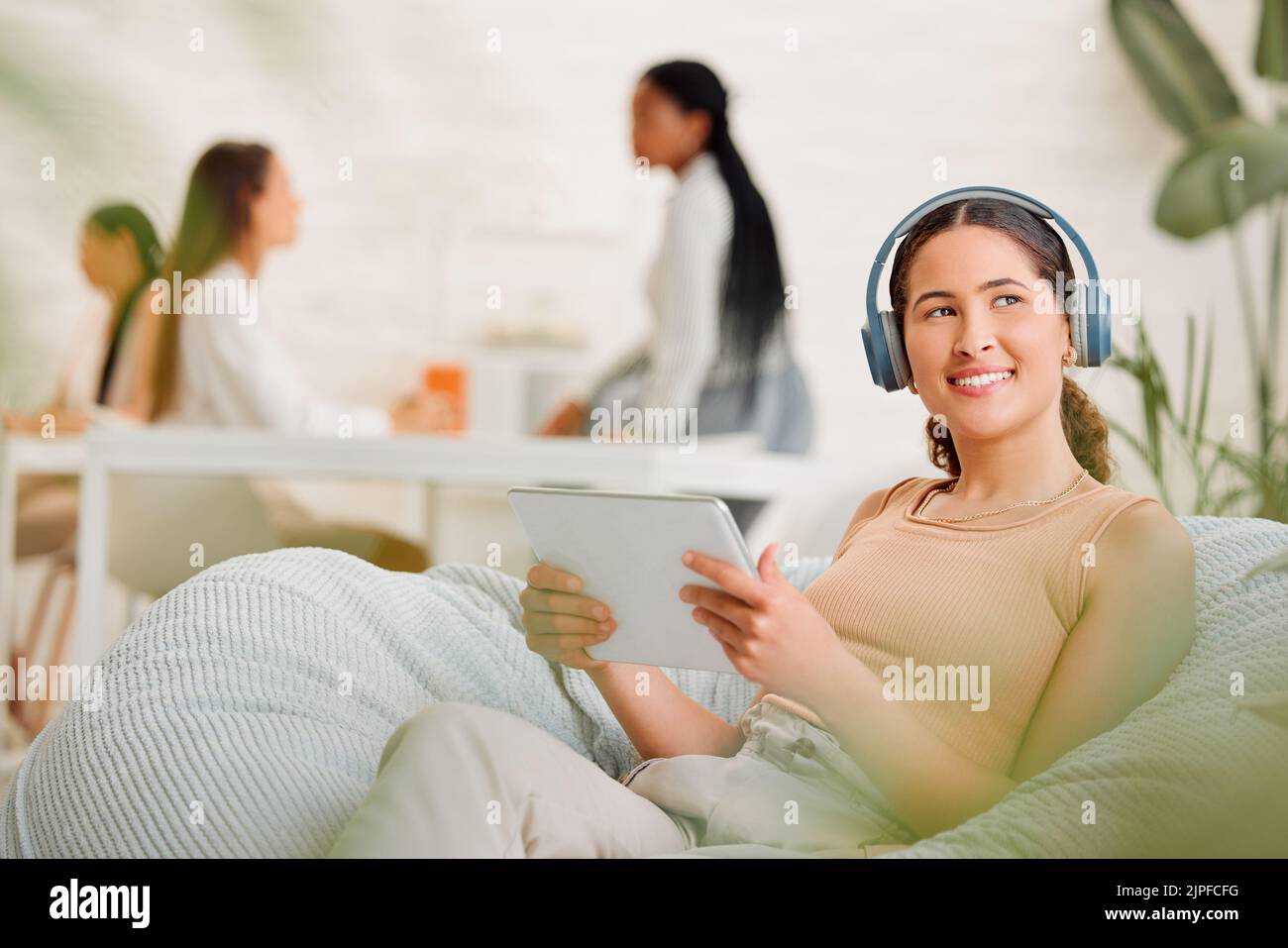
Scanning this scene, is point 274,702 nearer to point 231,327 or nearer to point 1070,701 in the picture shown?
point 1070,701

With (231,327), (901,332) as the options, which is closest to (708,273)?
(231,327)

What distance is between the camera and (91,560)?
7.47 feet

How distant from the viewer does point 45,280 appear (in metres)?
3.65

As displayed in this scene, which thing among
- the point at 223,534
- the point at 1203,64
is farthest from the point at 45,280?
the point at 1203,64

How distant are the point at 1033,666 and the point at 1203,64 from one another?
3.32 m

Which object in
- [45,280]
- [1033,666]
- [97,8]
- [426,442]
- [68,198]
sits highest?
[97,8]

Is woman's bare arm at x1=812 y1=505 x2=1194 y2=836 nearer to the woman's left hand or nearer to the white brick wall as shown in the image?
the woman's left hand

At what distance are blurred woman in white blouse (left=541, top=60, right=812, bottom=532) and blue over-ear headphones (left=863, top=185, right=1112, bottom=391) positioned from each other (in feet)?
4.64

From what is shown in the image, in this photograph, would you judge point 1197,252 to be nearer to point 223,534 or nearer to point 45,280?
point 223,534

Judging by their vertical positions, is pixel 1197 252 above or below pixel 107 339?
above

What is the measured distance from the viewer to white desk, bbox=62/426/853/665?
2.10 m

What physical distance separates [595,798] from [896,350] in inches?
17.4

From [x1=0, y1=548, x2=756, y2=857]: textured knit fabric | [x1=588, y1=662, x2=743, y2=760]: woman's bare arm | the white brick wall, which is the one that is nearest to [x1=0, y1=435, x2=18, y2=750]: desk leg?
the white brick wall
